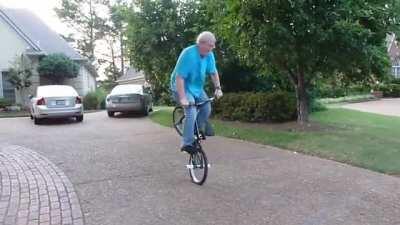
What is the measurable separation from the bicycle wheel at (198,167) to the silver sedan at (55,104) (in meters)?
10.7

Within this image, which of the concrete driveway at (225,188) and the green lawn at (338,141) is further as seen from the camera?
the green lawn at (338,141)

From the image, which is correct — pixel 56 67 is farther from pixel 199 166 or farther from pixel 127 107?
pixel 199 166

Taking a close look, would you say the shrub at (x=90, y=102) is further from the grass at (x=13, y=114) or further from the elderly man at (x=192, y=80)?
the elderly man at (x=192, y=80)

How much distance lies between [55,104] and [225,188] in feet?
37.6

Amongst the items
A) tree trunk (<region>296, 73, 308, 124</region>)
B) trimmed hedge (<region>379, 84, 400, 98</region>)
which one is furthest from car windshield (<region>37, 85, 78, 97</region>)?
trimmed hedge (<region>379, 84, 400, 98</region>)

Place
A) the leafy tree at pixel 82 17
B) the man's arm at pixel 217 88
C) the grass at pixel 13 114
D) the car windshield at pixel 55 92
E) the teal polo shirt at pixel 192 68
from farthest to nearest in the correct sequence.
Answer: the leafy tree at pixel 82 17, the grass at pixel 13 114, the car windshield at pixel 55 92, the man's arm at pixel 217 88, the teal polo shirt at pixel 192 68

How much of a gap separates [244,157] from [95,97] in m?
22.9

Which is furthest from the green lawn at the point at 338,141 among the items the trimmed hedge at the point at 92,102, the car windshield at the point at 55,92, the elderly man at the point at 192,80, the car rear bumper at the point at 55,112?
the trimmed hedge at the point at 92,102

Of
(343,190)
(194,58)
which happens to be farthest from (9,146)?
(343,190)

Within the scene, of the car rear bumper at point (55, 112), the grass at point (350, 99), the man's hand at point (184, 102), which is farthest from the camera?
the grass at point (350, 99)

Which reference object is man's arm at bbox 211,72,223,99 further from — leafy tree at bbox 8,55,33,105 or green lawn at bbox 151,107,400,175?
leafy tree at bbox 8,55,33,105

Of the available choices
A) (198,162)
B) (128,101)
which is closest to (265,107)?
(198,162)

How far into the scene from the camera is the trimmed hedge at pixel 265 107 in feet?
42.6

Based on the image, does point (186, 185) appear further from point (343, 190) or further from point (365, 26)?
point (365, 26)
